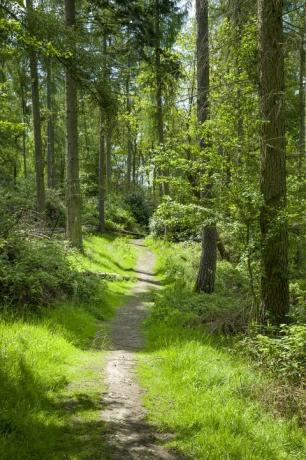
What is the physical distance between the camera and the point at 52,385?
16.6ft

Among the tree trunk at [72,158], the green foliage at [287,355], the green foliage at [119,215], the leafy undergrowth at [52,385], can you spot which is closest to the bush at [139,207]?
the green foliage at [119,215]

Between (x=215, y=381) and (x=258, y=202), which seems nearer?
(x=215, y=381)

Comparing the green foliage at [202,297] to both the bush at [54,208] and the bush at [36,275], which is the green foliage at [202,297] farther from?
the bush at [54,208]

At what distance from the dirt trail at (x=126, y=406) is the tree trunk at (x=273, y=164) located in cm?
245

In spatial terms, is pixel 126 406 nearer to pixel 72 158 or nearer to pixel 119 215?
pixel 72 158

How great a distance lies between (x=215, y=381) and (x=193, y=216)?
3.11 meters

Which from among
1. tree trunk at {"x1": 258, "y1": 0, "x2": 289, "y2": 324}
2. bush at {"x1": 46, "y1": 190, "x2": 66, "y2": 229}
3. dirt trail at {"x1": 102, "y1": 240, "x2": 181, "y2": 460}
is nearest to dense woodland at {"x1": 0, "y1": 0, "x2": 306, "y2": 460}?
tree trunk at {"x1": 258, "y1": 0, "x2": 289, "y2": 324}

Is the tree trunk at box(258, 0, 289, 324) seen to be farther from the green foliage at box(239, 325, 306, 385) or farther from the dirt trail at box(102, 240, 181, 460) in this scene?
the dirt trail at box(102, 240, 181, 460)

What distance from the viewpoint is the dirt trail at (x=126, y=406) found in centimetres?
387

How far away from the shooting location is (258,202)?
6352mm

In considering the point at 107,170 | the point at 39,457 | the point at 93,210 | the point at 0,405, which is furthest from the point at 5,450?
the point at 107,170

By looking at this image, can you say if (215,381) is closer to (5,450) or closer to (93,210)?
(5,450)

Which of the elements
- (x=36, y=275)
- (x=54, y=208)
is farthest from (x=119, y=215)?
(x=36, y=275)

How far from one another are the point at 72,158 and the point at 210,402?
32.4ft
